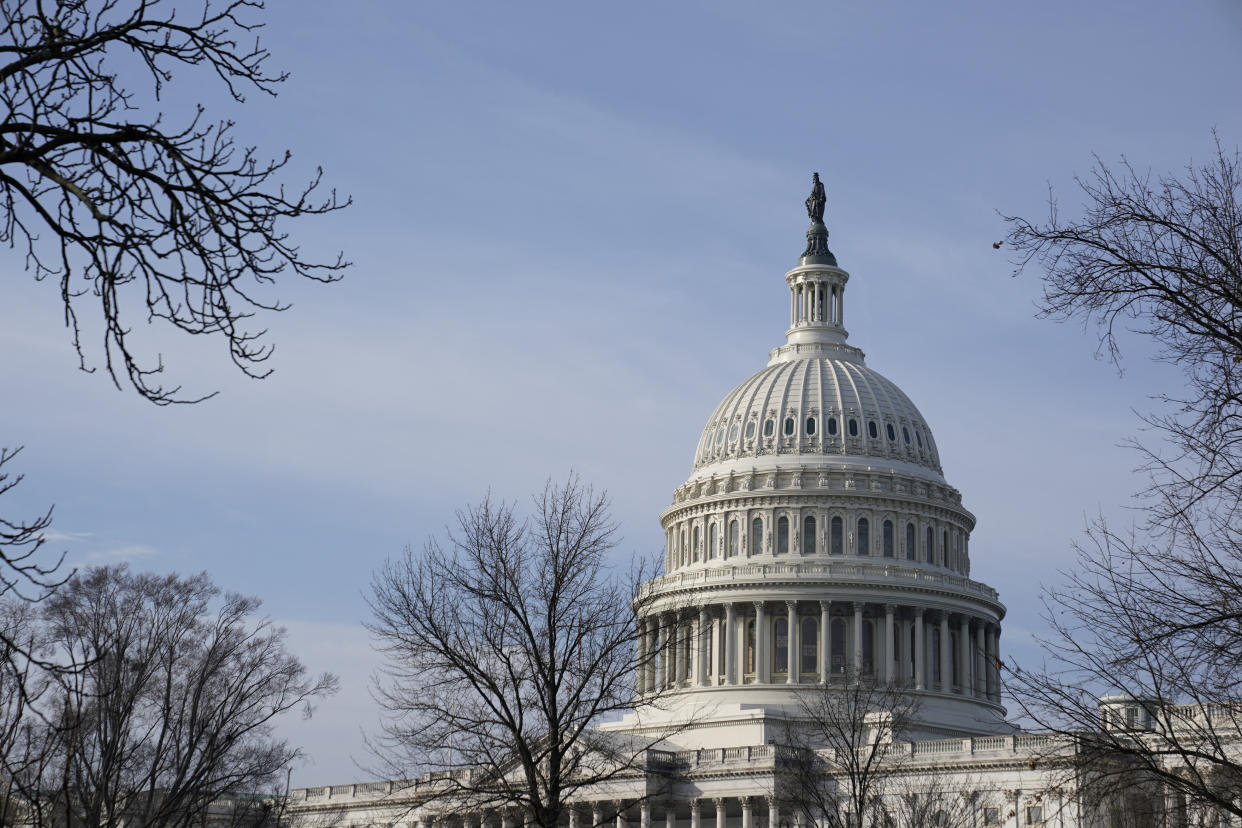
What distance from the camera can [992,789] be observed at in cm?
9425

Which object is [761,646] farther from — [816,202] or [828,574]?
[816,202]

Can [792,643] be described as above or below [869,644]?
below

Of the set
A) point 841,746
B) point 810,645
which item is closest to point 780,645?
point 810,645

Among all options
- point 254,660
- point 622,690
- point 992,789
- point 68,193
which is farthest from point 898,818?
point 68,193

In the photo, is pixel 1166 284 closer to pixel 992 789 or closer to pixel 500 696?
pixel 500 696

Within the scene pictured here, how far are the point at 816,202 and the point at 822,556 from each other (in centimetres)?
3992

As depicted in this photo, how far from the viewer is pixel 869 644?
430 ft

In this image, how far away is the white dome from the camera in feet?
460

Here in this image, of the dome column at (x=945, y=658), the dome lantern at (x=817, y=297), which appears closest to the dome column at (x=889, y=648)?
the dome column at (x=945, y=658)

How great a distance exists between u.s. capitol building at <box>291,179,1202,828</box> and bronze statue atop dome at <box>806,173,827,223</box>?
4522 mm

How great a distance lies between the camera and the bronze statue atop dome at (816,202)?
158750mm

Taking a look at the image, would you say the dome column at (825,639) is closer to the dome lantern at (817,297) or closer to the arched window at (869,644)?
the arched window at (869,644)

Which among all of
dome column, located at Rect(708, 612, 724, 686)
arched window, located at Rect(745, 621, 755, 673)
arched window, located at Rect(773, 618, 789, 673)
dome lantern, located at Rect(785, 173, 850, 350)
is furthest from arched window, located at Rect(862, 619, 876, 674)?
dome lantern, located at Rect(785, 173, 850, 350)

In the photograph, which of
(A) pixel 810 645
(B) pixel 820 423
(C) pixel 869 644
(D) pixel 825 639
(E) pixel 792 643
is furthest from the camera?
(B) pixel 820 423
